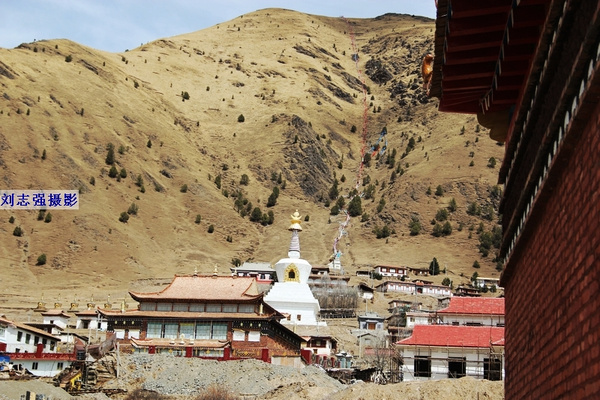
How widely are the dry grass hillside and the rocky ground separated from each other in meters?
41.4

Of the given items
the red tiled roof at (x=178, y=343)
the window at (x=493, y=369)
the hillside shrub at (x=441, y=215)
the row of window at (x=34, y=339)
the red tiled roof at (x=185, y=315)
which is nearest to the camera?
the window at (x=493, y=369)

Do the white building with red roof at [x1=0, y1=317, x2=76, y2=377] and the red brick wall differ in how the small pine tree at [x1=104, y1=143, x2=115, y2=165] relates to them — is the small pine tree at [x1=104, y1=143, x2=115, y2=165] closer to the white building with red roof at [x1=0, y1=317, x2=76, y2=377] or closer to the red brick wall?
the white building with red roof at [x1=0, y1=317, x2=76, y2=377]

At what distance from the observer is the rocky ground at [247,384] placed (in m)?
35.4

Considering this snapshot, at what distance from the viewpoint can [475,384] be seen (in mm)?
35312

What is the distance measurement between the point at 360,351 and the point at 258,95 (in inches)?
4785

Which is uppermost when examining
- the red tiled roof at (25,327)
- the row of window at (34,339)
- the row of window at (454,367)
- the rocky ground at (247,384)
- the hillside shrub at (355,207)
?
the hillside shrub at (355,207)

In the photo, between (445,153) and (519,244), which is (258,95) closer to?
(445,153)

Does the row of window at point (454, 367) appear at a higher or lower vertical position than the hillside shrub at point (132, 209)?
lower

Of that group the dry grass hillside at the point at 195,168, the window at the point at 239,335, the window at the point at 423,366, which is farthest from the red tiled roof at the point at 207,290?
the dry grass hillside at the point at 195,168

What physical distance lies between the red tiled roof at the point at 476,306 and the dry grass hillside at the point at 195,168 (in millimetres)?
40472

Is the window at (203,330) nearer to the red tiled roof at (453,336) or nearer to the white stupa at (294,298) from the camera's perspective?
the red tiled roof at (453,336)

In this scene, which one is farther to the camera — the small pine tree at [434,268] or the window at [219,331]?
the small pine tree at [434,268]

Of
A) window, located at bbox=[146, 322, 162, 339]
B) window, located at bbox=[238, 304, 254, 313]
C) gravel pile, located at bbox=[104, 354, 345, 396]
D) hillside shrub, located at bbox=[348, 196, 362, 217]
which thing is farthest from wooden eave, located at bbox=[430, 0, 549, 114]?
hillside shrub, located at bbox=[348, 196, 362, 217]

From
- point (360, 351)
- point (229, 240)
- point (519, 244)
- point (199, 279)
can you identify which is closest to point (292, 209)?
point (229, 240)
